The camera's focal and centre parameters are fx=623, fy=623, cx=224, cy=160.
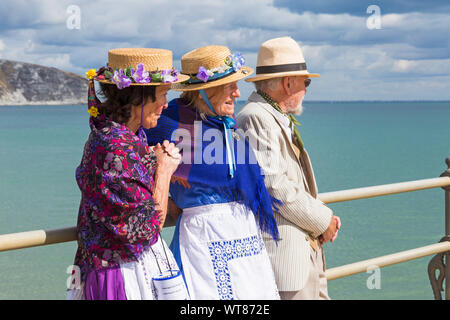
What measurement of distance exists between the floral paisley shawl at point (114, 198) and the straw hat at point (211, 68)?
43cm

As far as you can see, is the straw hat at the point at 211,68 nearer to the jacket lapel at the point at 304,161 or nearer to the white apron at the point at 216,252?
the jacket lapel at the point at 304,161

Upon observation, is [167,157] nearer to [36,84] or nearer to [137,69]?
[137,69]

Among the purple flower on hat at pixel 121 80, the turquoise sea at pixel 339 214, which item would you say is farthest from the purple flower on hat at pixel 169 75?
the turquoise sea at pixel 339 214

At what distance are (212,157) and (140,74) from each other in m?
0.47

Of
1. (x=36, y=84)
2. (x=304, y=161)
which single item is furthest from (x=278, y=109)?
(x=36, y=84)

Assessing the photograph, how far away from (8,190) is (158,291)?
27933mm

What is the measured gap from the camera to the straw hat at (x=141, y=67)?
86.0 inches

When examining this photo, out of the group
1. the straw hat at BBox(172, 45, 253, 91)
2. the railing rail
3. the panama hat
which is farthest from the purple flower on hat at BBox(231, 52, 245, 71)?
the railing rail

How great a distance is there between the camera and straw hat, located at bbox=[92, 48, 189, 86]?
2.18m

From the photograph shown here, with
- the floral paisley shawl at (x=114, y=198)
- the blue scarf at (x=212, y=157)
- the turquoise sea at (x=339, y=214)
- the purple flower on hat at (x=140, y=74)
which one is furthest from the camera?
the turquoise sea at (x=339, y=214)

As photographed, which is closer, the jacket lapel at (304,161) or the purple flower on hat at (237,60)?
the purple flower on hat at (237,60)

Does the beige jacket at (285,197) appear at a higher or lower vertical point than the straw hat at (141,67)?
lower

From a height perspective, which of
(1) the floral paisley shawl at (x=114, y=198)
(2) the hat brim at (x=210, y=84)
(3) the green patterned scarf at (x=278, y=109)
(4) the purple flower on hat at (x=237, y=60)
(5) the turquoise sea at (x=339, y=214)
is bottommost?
(5) the turquoise sea at (x=339, y=214)
